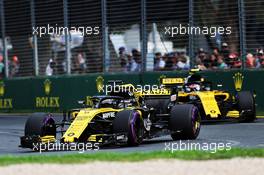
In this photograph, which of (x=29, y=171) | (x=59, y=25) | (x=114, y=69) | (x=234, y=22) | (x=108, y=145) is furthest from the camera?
(x=59, y=25)

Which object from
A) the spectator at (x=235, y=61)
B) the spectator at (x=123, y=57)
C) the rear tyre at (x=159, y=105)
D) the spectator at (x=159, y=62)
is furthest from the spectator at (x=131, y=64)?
the rear tyre at (x=159, y=105)

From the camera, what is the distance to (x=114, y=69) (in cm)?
2536

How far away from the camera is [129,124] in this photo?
1337cm

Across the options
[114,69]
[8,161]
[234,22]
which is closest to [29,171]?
[8,161]

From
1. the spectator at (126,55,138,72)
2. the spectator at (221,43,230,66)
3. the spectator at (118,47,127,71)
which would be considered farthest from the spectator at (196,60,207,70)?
the spectator at (118,47,127,71)

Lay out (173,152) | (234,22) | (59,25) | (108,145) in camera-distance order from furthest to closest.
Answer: (59,25), (234,22), (108,145), (173,152)

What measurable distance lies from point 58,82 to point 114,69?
2144 millimetres

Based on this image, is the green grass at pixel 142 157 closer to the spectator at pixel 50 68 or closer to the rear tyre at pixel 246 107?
the rear tyre at pixel 246 107

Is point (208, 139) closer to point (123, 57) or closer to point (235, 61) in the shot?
point (235, 61)

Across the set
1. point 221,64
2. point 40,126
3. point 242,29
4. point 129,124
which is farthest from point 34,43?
point 129,124

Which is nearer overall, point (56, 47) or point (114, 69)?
point (114, 69)

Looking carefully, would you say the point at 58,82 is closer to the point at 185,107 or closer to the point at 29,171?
the point at 185,107

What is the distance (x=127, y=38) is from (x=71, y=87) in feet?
7.98

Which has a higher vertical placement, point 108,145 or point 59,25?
point 59,25
